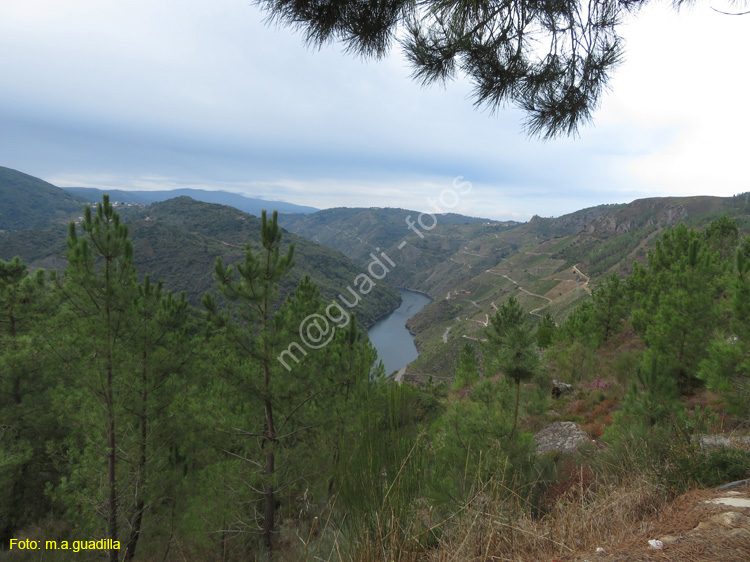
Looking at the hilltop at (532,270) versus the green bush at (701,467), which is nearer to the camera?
the green bush at (701,467)

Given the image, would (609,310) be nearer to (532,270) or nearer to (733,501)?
(733,501)

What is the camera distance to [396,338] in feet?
297

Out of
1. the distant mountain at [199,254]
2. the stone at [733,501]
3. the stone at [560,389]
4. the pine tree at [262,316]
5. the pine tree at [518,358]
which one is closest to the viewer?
the stone at [733,501]

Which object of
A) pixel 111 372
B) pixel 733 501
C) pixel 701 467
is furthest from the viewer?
pixel 111 372

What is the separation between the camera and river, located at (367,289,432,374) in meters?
74.7

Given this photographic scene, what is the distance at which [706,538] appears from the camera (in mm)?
1651

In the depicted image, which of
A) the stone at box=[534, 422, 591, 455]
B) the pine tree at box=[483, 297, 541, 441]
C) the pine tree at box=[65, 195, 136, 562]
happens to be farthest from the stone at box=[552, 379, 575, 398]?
the pine tree at box=[65, 195, 136, 562]

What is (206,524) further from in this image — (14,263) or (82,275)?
(14,263)

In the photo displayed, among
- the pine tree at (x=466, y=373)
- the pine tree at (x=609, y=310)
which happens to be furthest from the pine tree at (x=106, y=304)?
the pine tree at (x=609, y=310)

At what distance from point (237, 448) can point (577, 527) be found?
853 cm

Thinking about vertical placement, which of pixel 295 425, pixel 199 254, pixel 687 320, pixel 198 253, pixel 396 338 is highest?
pixel 687 320

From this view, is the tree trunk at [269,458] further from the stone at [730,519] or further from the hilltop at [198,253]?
the hilltop at [198,253]

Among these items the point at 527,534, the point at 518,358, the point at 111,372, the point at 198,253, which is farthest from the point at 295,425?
the point at 198,253

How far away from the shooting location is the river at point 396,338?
74.7 metres
